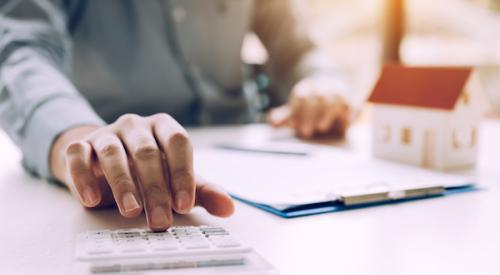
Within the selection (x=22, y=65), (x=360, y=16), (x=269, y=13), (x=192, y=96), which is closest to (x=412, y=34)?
(x=360, y=16)

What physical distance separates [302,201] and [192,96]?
2.90 feet

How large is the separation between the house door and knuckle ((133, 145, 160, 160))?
17.0 inches

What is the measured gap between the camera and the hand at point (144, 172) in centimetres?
41

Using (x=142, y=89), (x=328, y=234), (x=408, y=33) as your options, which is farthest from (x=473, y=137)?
(x=408, y=33)

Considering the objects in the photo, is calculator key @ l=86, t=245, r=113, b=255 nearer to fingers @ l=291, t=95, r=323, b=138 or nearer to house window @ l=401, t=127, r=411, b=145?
house window @ l=401, t=127, r=411, b=145

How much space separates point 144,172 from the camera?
16.8 inches

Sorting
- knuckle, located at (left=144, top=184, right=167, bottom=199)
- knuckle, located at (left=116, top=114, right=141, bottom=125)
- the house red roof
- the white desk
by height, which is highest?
the house red roof

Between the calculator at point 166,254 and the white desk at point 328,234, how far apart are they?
2 cm

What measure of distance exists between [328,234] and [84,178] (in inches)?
8.2

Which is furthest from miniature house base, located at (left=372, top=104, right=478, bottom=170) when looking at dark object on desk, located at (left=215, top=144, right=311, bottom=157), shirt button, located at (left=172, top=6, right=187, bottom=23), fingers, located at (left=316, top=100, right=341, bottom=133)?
shirt button, located at (left=172, top=6, right=187, bottom=23)

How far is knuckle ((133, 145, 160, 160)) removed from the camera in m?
0.44

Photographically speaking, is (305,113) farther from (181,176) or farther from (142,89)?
(181,176)

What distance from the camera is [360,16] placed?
275 cm

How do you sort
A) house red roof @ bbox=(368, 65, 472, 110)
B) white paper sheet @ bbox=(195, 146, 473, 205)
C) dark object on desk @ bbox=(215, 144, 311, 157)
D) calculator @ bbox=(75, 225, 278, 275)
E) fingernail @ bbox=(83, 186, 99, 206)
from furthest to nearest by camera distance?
dark object on desk @ bbox=(215, 144, 311, 157)
house red roof @ bbox=(368, 65, 472, 110)
white paper sheet @ bbox=(195, 146, 473, 205)
fingernail @ bbox=(83, 186, 99, 206)
calculator @ bbox=(75, 225, 278, 275)
